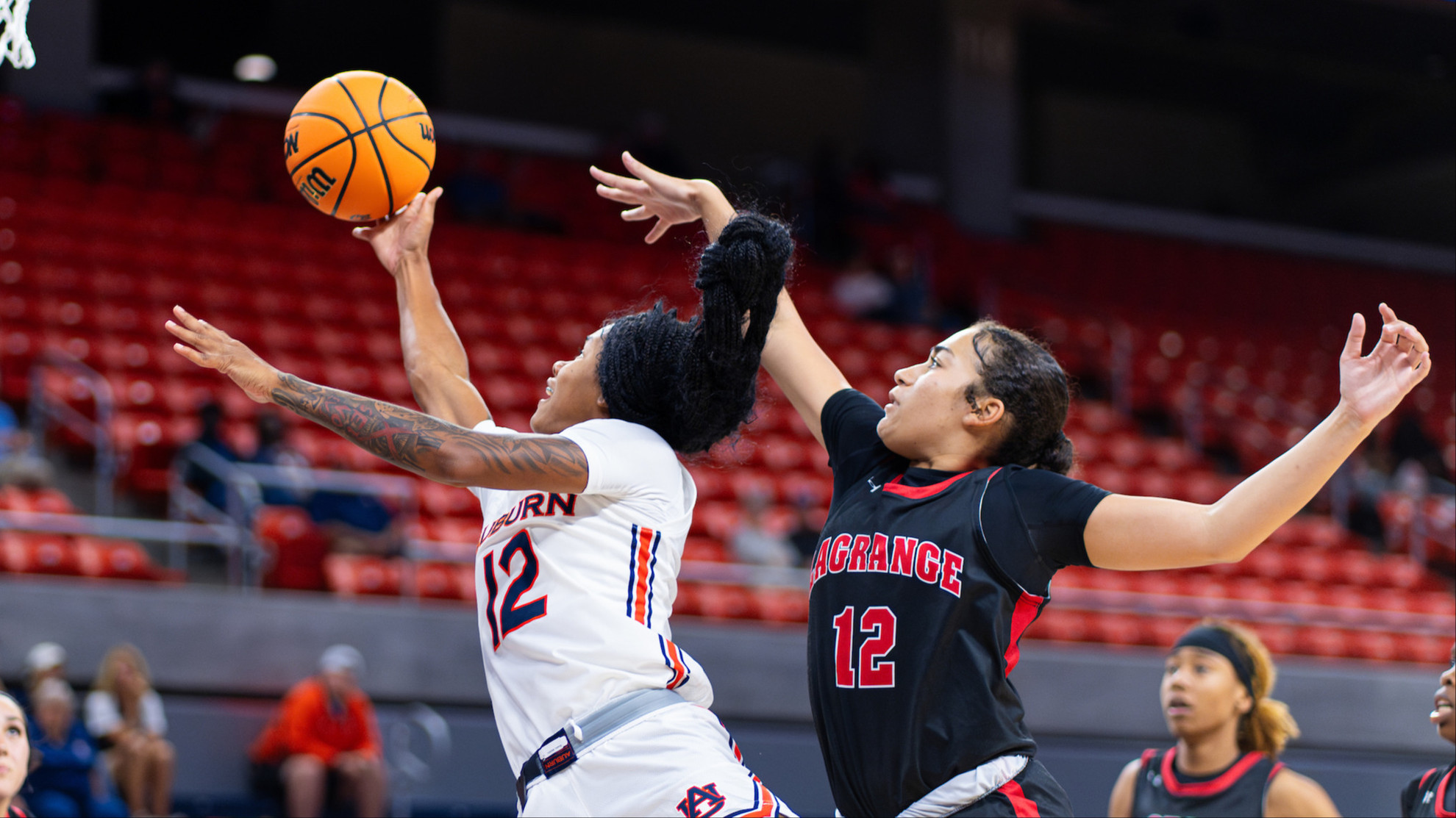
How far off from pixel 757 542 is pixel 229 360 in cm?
756

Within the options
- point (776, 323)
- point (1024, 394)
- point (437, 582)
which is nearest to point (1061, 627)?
point (437, 582)

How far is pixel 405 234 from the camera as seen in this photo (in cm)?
394

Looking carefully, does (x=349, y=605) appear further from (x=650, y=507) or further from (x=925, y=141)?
(x=925, y=141)

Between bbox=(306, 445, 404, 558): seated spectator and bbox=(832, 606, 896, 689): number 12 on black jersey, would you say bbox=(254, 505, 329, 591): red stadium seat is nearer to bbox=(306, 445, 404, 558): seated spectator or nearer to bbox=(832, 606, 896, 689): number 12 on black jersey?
bbox=(306, 445, 404, 558): seated spectator

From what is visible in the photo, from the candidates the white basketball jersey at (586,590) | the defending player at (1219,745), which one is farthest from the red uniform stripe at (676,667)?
the defending player at (1219,745)

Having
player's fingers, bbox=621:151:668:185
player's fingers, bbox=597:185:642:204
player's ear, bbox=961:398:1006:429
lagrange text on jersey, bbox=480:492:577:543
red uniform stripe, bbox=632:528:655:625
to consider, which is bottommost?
red uniform stripe, bbox=632:528:655:625

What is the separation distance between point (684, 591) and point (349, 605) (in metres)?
2.29

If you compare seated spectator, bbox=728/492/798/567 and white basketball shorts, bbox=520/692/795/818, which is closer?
white basketball shorts, bbox=520/692/795/818

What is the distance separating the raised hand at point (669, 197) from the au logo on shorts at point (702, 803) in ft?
4.64

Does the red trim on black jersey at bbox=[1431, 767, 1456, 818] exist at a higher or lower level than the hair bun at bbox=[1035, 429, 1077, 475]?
lower

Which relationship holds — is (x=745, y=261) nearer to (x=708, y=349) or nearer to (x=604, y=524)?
(x=708, y=349)

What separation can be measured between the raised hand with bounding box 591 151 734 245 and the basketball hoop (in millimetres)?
1629

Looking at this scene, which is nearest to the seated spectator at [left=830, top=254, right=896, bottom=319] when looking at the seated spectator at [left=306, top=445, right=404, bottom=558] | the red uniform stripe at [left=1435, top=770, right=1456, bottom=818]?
the seated spectator at [left=306, top=445, right=404, bottom=558]

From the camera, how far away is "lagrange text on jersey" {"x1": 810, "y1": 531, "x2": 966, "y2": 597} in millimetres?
3033
